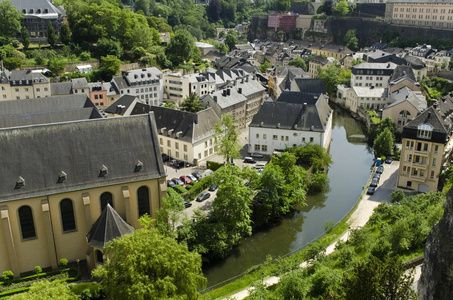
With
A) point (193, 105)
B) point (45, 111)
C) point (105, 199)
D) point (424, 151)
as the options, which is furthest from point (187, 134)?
point (424, 151)

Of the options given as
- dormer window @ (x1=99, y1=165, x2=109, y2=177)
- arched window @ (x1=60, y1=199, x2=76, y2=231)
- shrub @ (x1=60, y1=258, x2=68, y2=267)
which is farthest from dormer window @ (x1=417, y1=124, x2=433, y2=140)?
shrub @ (x1=60, y1=258, x2=68, y2=267)

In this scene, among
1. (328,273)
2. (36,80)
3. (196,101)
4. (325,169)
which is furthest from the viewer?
(36,80)

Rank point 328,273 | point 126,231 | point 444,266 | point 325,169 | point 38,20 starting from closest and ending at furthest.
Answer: point 444,266, point 328,273, point 126,231, point 325,169, point 38,20

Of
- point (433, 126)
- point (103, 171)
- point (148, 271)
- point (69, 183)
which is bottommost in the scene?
point (148, 271)

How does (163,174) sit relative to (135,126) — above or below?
below

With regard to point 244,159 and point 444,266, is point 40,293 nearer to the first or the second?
point 444,266

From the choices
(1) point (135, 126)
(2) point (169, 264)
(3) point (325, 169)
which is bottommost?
(3) point (325, 169)

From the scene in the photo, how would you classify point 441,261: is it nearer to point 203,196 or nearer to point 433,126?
point 203,196

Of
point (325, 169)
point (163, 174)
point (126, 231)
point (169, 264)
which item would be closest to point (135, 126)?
point (163, 174)
